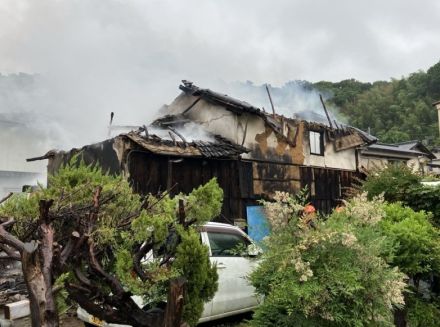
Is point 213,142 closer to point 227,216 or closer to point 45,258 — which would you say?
point 227,216

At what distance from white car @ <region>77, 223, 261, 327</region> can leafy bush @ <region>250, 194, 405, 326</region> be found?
201 centimetres

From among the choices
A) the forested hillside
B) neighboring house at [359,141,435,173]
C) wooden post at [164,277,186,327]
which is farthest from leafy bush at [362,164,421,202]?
the forested hillside

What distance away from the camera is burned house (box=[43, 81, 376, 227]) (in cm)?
1071

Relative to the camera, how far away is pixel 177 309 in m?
3.14

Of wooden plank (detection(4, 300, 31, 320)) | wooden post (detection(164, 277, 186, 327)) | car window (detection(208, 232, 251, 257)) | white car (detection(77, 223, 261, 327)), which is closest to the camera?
wooden post (detection(164, 277, 186, 327))

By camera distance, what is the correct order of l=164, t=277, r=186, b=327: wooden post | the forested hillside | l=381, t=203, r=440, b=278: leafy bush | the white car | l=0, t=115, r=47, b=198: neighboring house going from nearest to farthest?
1. l=164, t=277, r=186, b=327: wooden post
2. l=381, t=203, r=440, b=278: leafy bush
3. the white car
4. l=0, t=115, r=47, b=198: neighboring house
5. the forested hillside

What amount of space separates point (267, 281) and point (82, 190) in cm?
225

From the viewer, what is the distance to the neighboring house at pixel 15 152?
19.7m

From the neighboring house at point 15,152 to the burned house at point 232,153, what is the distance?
831cm

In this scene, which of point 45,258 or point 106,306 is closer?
point 45,258

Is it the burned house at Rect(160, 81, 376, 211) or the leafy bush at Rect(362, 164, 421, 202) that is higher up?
the burned house at Rect(160, 81, 376, 211)

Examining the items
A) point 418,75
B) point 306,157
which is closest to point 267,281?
point 306,157

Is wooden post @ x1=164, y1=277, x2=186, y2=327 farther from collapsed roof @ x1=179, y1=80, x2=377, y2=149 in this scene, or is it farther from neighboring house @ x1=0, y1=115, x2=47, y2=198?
neighboring house @ x1=0, y1=115, x2=47, y2=198

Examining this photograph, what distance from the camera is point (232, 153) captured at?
39.5ft
